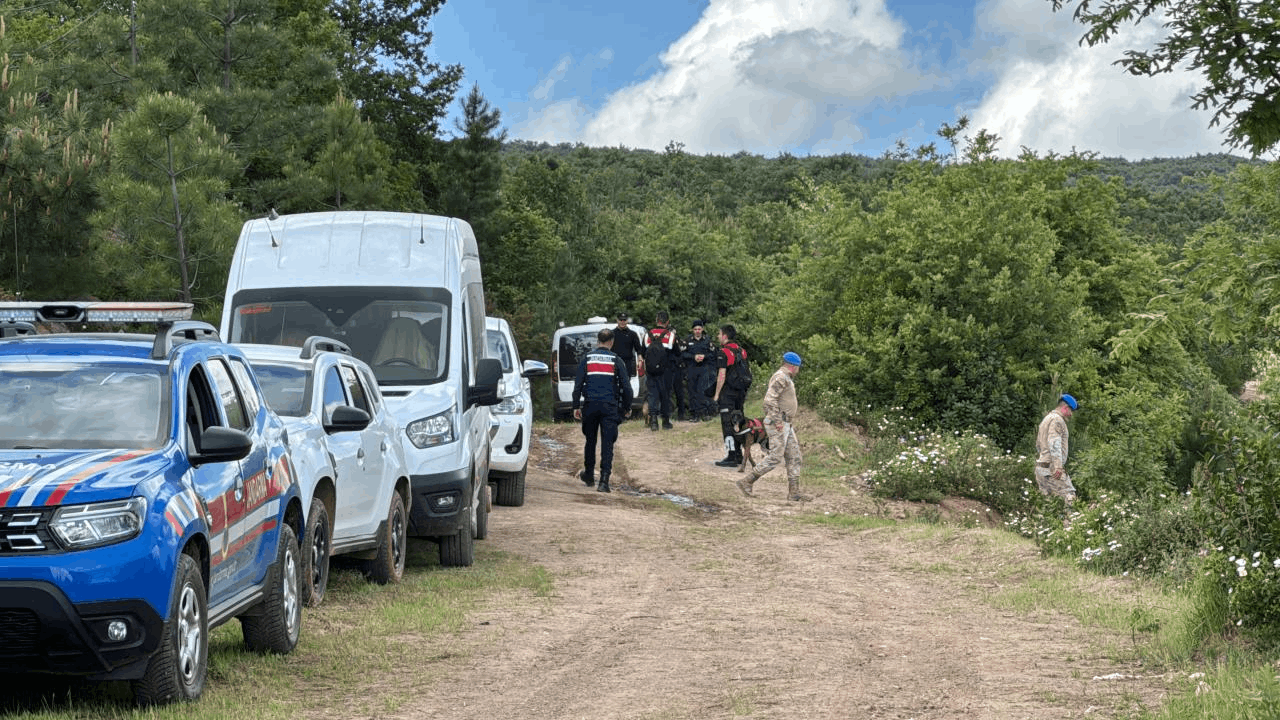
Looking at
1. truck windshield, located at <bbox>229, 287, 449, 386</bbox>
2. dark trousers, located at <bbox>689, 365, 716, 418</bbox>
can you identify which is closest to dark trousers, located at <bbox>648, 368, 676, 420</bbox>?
dark trousers, located at <bbox>689, 365, 716, 418</bbox>

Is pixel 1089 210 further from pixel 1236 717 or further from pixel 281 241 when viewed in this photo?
pixel 1236 717

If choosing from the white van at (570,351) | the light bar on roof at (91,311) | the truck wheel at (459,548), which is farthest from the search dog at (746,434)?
the light bar on roof at (91,311)

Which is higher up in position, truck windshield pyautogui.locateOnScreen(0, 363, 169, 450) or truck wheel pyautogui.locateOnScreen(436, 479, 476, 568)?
truck windshield pyautogui.locateOnScreen(0, 363, 169, 450)

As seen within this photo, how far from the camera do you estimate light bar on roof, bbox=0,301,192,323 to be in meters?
7.94

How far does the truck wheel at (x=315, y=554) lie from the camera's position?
9320 millimetres

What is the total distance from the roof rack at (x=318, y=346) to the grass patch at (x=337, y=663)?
67.3 inches

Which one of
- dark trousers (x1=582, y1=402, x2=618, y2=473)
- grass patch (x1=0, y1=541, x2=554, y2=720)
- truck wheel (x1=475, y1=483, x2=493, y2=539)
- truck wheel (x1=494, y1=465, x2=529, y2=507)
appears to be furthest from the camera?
dark trousers (x1=582, y1=402, x2=618, y2=473)

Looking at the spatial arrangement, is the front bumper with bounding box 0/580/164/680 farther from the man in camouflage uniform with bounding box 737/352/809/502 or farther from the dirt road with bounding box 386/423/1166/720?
the man in camouflage uniform with bounding box 737/352/809/502

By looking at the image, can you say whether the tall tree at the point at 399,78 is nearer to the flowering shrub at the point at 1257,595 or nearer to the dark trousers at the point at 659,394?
the dark trousers at the point at 659,394

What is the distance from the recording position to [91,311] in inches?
315

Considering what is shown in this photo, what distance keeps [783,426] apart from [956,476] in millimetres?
2719

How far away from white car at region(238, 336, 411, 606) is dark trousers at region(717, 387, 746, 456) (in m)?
11.5

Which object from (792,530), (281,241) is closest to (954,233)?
(792,530)

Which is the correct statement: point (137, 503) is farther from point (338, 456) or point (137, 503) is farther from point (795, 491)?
point (795, 491)
